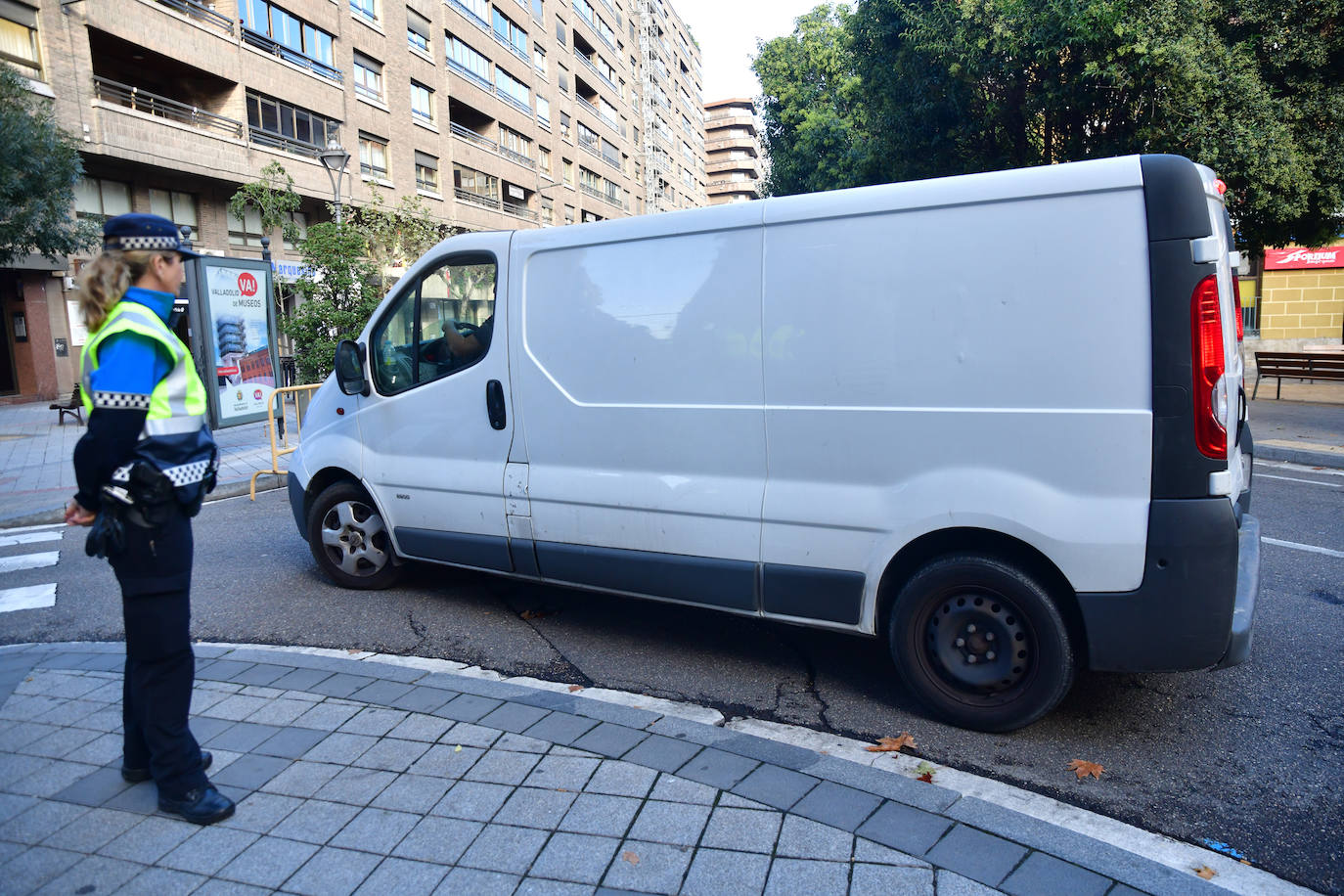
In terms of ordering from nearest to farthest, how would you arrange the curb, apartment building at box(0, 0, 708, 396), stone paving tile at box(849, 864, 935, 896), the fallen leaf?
stone paving tile at box(849, 864, 935, 896) → the fallen leaf → the curb → apartment building at box(0, 0, 708, 396)

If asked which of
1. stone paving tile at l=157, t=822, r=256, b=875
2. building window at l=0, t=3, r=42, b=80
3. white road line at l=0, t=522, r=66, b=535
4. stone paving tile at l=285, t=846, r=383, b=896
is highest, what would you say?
building window at l=0, t=3, r=42, b=80

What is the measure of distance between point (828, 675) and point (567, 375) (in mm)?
1939

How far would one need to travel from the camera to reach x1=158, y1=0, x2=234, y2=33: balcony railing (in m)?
24.4

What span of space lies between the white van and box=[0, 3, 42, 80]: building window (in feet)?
74.2

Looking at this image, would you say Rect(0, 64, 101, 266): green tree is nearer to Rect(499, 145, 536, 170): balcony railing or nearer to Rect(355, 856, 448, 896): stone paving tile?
Rect(355, 856, 448, 896): stone paving tile

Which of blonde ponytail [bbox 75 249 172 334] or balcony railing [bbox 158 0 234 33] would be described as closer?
blonde ponytail [bbox 75 249 172 334]

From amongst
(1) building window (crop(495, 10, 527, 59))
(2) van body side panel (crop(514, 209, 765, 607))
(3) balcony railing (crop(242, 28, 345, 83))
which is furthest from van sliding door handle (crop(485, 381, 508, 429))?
(1) building window (crop(495, 10, 527, 59))

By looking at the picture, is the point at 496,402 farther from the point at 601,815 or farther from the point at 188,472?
the point at 601,815

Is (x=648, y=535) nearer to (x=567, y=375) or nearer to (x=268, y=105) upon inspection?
(x=567, y=375)

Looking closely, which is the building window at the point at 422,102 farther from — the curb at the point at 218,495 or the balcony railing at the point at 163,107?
the curb at the point at 218,495

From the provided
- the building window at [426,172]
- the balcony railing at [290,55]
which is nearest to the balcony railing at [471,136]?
the building window at [426,172]

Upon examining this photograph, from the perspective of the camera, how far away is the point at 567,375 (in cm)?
443

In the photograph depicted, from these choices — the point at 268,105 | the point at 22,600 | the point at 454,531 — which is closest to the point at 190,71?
the point at 268,105

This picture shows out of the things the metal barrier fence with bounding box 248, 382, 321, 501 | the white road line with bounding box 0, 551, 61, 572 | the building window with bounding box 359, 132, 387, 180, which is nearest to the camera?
the white road line with bounding box 0, 551, 61, 572
